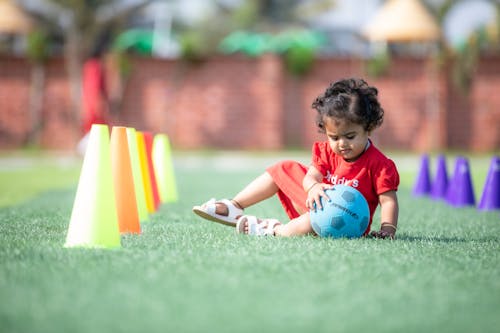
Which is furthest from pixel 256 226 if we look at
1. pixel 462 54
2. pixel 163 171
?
pixel 462 54

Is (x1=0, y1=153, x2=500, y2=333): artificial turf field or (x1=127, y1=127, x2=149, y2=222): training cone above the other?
(x1=127, y1=127, x2=149, y2=222): training cone

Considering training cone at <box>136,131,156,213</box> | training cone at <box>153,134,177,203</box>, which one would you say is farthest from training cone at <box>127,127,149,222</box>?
training cone at <box>153,134,177,203</box>

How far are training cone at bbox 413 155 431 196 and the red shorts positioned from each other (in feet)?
17.0

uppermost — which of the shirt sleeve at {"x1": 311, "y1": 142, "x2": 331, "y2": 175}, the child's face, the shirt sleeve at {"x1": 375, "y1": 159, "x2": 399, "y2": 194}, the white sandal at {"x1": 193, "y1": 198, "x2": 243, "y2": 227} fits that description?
the child's face

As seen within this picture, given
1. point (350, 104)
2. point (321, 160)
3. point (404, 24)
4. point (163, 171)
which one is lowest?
point (163, 171)

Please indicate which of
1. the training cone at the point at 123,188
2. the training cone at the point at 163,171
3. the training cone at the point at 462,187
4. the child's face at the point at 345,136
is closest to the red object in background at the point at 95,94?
the training cone at the point at 163,171

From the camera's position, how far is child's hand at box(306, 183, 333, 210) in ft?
16.8

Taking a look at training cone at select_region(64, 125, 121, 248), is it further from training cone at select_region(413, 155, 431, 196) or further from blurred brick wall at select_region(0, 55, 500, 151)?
blurred brick wall at select_region(0, 55, 500, 151)

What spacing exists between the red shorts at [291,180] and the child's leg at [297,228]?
0.39 feet

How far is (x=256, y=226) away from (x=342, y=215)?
0.70 metres

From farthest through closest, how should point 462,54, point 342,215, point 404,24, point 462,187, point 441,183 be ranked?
1. point 404,24
2. point 462,54
3. point 441,183
4. point 462,187
5. point 342,215

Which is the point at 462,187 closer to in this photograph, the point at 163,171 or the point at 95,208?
the point at 163,171

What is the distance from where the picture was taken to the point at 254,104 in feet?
74.1

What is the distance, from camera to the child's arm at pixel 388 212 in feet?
17.2
